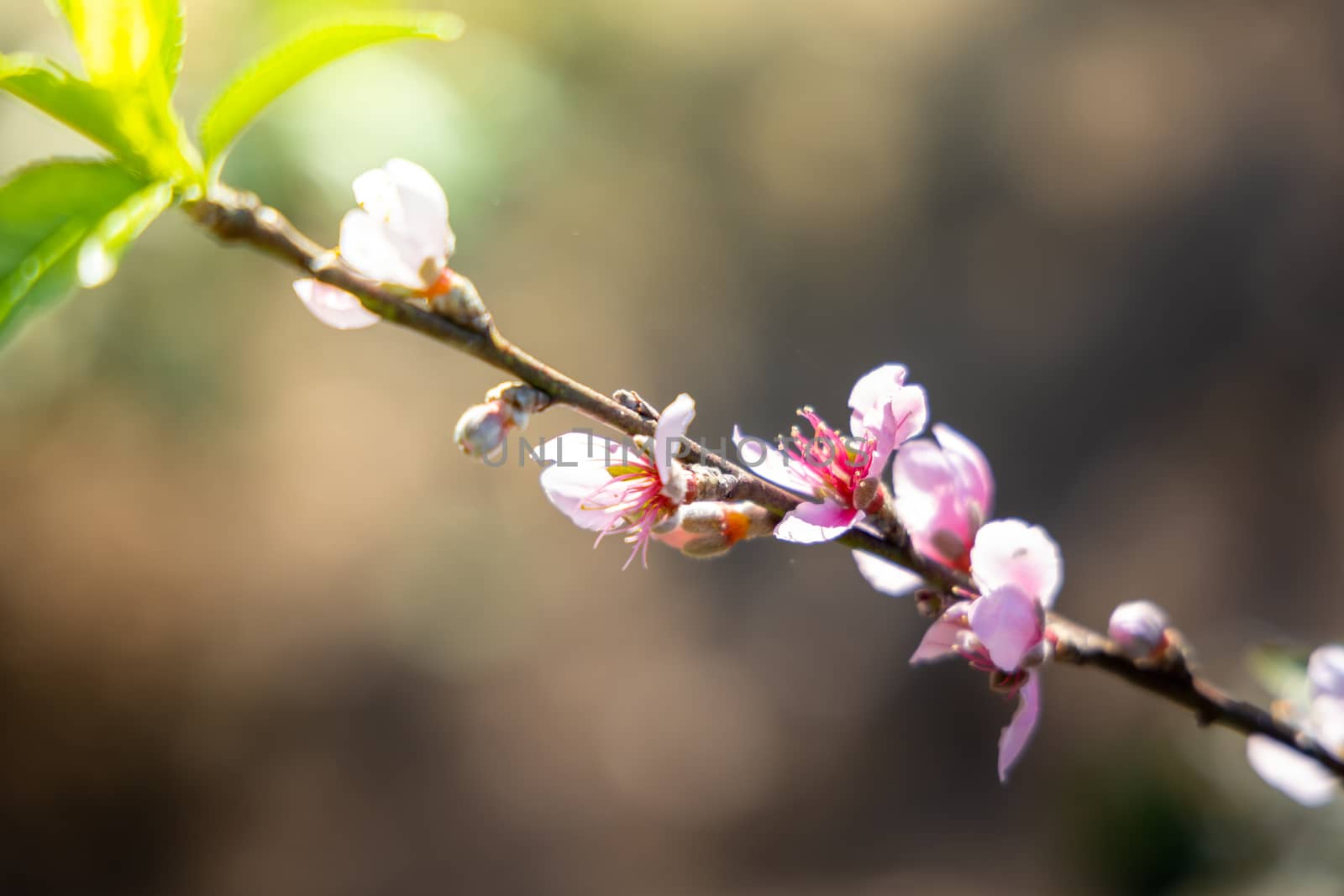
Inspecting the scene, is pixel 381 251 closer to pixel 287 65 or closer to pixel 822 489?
pixel 287 65

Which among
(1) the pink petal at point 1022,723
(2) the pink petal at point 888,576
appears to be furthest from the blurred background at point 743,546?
(1) the pink petal at point 1022,723

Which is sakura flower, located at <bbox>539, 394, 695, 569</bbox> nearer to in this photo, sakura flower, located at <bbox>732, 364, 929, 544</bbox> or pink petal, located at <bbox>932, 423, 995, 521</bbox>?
sakura flower, located at <bbox>732, 364, 929, 544</bbox>

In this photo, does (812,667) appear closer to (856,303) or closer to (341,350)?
(856,303)

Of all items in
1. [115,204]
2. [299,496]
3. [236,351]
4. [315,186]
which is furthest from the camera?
[299,496]

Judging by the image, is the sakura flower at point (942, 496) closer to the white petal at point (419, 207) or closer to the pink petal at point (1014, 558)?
the pink petal at point (1014, 558)

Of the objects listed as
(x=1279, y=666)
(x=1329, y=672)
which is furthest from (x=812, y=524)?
(x=1279, y=666)

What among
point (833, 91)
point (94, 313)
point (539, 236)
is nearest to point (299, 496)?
point (539, 236)

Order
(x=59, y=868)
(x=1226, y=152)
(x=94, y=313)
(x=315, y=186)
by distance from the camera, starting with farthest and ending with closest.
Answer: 1. (x=1226, y=152)
2. (x=59, y=868)
3. (x=94, y=313)
4. (x=315, y=186)
